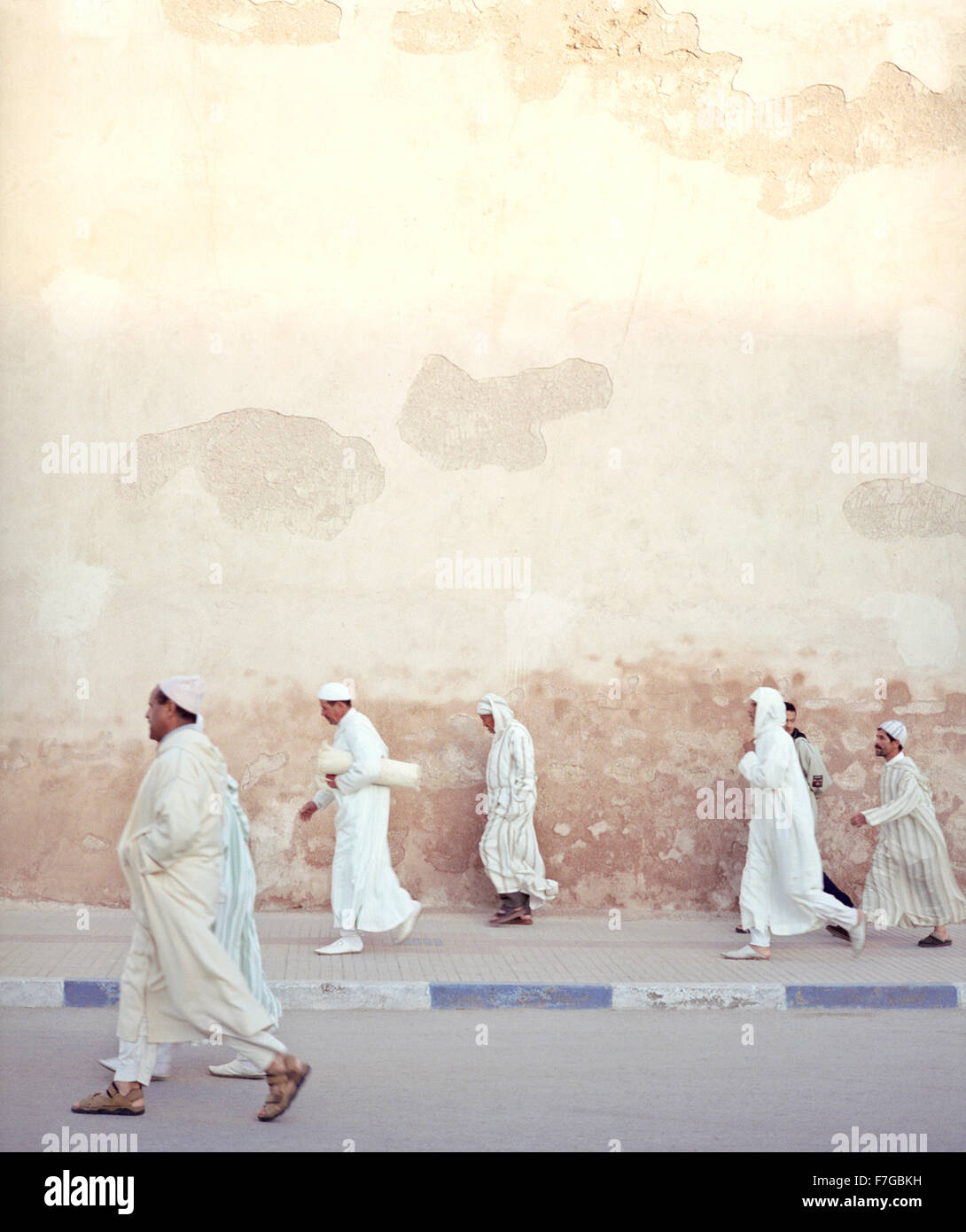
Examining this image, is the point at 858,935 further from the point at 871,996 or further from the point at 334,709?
the point at 334,709

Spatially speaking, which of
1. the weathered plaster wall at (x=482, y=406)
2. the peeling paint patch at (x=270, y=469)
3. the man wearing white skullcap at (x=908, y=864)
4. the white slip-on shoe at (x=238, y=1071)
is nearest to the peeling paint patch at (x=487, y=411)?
the weathered plaster wall at (x=482, y=406)

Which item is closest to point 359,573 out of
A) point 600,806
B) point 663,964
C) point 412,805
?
point 412,805

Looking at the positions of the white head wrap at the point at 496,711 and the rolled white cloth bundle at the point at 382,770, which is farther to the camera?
the white head wrap at the point at 496,711

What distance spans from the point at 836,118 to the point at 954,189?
1.09m

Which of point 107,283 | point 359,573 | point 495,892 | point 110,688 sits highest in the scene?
point 107,283

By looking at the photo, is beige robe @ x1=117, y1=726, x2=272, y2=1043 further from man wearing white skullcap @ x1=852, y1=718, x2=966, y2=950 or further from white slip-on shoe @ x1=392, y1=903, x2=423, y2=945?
man wearing white skullcap @ x1=852, y1=718, x2=966, y2=950

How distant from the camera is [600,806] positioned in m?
11.1

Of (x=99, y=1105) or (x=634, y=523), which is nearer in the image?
(x=99, y=1105)

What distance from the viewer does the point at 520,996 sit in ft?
26.3

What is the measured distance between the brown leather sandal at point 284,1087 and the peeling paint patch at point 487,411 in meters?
6.47

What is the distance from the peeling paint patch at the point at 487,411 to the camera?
11.2m

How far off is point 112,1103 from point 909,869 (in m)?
5.90

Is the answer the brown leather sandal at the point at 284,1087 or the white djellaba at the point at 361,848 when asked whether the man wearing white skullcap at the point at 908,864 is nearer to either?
the white djellaba at the point at 361,848
